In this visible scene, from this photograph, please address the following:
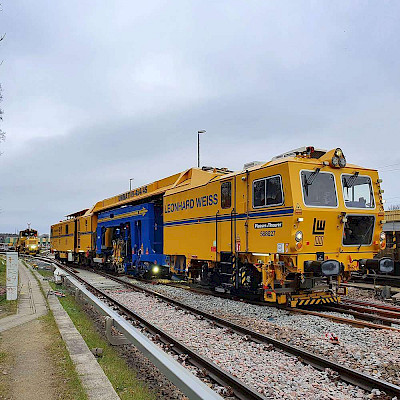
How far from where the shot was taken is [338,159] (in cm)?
Result: 943

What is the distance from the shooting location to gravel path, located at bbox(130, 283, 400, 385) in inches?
221

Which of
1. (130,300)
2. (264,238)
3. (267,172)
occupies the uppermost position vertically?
(267,172)

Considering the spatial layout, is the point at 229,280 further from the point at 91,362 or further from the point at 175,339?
the point at 91,362

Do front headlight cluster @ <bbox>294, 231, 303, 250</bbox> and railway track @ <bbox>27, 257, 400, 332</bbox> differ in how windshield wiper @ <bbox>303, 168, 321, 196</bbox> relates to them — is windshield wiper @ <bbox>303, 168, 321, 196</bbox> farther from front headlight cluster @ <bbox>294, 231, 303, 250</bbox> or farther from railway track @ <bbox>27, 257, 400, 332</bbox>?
railway track @ <bbox>27, 257, 400, 332</bbox>

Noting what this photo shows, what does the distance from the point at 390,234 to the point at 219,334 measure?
45.2ft

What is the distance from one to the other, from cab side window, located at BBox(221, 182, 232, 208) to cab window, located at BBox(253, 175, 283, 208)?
1058 mm

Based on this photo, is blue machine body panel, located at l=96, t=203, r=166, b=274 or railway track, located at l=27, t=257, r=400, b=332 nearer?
railway track, located at l=27, t=257, r=400, b=332

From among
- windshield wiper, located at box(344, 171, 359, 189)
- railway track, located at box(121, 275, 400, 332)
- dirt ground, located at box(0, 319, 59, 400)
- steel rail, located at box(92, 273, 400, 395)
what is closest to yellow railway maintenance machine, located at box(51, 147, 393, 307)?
windshield wiper, located at box(344, 171, 359, 189)

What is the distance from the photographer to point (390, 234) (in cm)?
1834

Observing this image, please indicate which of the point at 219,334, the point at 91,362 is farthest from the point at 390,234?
the point at 91,362

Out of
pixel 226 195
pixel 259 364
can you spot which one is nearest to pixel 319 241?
pixel 226 195

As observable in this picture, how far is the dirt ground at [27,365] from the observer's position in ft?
14.1

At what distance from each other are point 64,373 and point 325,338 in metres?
4.27

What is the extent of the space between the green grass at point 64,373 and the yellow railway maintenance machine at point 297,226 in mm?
4585
